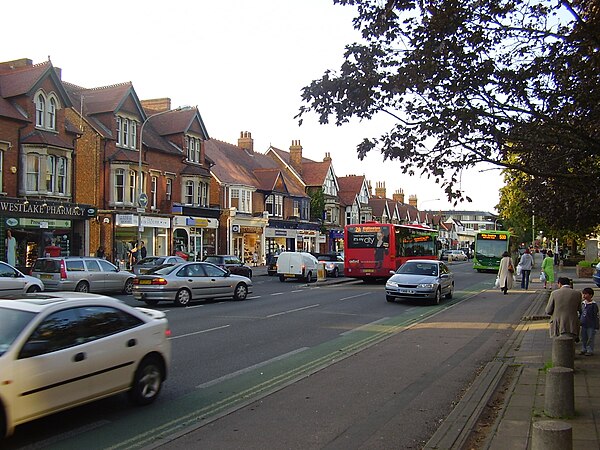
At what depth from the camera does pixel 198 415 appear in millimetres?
6973

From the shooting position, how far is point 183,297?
1888cm

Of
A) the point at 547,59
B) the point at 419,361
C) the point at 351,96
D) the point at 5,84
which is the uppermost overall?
the point at 5,84

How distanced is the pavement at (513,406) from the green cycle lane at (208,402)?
2.58 m

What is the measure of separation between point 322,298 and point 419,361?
1182cm

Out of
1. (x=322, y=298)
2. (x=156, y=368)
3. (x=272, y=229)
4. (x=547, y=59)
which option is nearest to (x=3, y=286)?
(x=322, y=298)

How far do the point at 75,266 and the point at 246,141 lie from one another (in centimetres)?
4130

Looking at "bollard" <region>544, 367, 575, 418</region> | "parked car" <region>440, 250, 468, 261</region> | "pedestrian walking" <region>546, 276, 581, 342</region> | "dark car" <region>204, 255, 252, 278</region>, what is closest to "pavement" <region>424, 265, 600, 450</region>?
"bollard" <region>544, 367, 575, 418</region>

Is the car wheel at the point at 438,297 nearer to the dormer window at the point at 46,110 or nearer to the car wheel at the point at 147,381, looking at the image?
the car wheel at the point at 147,381

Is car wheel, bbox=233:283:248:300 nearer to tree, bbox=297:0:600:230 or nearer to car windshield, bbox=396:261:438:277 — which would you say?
car windshield, bbox=396:261:438:277

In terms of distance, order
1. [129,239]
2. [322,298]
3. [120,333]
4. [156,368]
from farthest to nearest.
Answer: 1. [129,239]
2. [322,298]
3. [156,368]
4. [120,333]

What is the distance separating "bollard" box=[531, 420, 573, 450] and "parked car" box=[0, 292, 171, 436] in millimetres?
4475

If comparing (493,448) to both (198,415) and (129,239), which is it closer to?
(198,415)

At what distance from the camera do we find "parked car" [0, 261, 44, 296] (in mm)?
18078

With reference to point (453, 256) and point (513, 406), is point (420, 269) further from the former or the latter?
point (453, 256)
